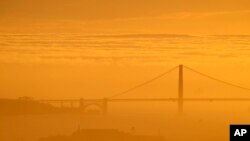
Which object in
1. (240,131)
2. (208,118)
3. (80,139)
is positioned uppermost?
(208,118)

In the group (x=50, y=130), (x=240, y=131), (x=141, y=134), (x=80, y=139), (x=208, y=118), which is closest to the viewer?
(x=240, y=131)

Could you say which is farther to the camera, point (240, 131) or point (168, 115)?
point (168, 115)

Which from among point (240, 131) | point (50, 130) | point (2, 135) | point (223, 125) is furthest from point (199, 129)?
point (240, 131)

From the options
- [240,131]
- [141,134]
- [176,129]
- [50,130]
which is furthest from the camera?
[176,129]

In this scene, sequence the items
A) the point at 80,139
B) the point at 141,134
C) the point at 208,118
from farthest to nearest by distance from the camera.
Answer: the point at 208,118
the point at 141,134
the point at 80,139

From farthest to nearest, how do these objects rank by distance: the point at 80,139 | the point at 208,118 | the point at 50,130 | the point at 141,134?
1. the point at 208,118
2. the point at 50,130
3. the point at 141,134
4. the point at 80,139

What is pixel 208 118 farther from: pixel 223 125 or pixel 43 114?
pixel 43 114

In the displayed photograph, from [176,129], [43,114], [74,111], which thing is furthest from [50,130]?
[176,129]

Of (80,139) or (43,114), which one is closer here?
(80,139)

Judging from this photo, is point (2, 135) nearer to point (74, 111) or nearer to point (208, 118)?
point (74, 111)

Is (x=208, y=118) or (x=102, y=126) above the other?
(x=208, y=118)
